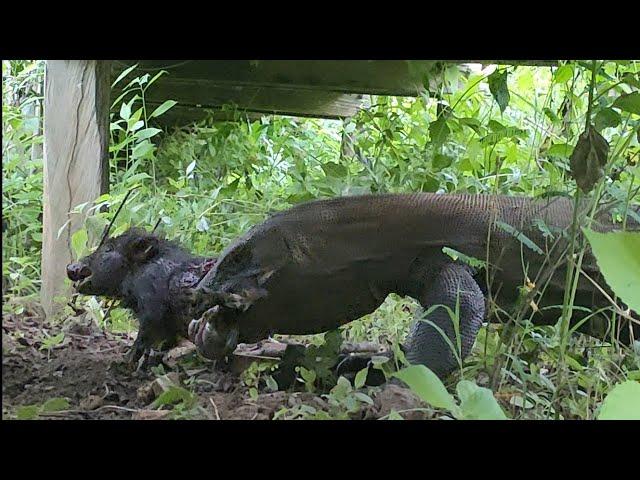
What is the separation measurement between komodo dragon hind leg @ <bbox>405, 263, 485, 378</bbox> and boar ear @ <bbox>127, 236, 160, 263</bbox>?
0.44m

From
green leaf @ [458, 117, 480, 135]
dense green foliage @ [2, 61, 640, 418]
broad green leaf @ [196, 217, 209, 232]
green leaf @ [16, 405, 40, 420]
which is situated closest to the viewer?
green leaf @ [16, 405, 40, 420]

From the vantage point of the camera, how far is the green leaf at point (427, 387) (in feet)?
2.99

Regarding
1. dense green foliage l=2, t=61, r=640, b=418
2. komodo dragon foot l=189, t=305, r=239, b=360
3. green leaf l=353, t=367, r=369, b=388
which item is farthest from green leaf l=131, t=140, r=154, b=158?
green leaf l=353, t=367, r=369, b=388

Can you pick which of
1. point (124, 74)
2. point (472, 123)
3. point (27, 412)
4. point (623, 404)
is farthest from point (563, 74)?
point (27, 412)

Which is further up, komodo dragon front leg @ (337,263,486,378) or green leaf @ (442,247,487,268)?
green leaf @ (442,247,487,268)

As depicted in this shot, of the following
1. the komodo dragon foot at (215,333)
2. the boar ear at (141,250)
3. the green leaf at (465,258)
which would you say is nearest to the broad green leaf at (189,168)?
the boar ear at (141,250)

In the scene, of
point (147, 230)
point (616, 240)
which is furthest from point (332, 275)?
point (616, 240)

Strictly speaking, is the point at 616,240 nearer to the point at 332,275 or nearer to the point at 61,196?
the point at 332,275

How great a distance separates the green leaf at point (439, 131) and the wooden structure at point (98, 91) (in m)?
0.15

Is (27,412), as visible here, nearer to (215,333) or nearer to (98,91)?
(215,333)

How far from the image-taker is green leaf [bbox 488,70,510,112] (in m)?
1.36

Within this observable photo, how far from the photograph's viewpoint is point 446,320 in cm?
139

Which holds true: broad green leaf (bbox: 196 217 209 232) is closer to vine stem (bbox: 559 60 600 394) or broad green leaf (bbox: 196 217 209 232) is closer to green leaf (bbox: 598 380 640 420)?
vine stem (bbox: 559 60 600 394)
